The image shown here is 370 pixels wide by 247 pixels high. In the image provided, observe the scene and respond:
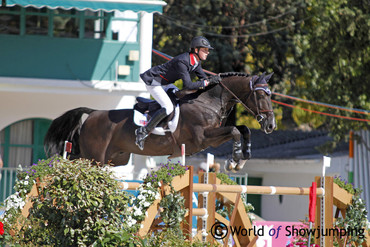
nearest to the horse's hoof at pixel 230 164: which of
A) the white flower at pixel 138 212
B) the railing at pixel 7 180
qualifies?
the white flower at pixel 138 212

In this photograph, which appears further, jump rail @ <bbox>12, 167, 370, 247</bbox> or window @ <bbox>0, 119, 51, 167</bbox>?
window @ <bbox>0, 119, 51, 167</bbox>

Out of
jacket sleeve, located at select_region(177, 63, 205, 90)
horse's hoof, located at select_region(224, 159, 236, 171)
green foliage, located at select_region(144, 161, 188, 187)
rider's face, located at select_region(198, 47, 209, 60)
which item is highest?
rider's face, located at select_region(198, 47, 209, 60)

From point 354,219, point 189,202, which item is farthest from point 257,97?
point 189,202

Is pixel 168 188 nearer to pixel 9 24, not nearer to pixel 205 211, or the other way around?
pixel 205 211

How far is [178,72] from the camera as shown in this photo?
792cm

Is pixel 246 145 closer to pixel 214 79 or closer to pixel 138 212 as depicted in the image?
pixel 214 79

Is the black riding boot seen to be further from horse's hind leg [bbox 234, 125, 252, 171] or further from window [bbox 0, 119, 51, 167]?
window [bbox 0, 119, 51, 167]

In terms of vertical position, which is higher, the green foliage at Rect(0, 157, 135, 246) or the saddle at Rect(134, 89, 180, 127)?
the saddle at Rect(134, 89, 180, 127)

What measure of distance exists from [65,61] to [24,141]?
2.19 metres

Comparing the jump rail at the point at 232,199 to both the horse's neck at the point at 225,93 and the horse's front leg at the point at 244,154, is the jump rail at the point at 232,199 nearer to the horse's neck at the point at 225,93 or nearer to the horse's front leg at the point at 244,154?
the horse's front leg at the point at 244,154

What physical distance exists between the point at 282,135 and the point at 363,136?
18.4 feet

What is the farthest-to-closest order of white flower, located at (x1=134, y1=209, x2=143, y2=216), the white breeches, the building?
the building, the white breeches, white flower, located at (x1=134, y1=209, x2=143, y2=216)

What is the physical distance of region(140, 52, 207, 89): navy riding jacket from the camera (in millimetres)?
7820

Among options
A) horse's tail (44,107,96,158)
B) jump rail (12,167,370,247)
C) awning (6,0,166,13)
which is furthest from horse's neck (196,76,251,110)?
awning (6,0,166,13)
